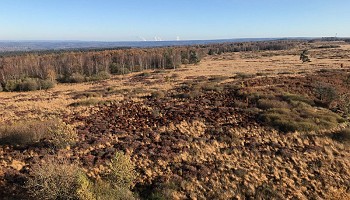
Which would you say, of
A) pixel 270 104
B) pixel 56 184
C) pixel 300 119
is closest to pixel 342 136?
pixel 300 119

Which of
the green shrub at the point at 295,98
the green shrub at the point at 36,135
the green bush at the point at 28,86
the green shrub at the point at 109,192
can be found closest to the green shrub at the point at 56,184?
the green shrub at the point at 109,192

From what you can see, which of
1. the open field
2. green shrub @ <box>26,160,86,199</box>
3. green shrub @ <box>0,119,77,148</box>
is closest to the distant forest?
the open field

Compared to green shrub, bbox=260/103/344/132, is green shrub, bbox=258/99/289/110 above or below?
above

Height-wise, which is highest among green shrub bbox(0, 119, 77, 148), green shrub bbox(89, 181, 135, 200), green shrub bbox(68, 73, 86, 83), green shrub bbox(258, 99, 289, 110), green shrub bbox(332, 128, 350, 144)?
green shrub bbox(0, 119, 77, 148)

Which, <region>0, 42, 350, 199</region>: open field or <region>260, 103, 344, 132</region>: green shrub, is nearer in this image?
<region>0, 42, 350, 199</region>: open field

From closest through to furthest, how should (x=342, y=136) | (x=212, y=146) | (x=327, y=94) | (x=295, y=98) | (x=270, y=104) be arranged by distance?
(x=212, y=146)
(x=342, y=136)
(x=270, y=104)
(x=327, y=94)
(x=295, y=98)

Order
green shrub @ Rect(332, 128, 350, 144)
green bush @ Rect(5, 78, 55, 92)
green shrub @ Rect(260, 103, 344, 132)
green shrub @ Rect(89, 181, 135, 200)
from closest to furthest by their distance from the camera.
A: green shrub @ Rect(89, 181, 135, 200), green shrub @ Rect(332, 128, 350, 144), green shrub @ Rect(260, 103, 344, 132), green bush @ Rect(5, 78, 55, 92)

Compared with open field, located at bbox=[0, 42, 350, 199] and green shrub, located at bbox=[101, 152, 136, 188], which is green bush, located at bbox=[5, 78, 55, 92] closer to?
open field, located at bbox=[0, 42, 350, 199]

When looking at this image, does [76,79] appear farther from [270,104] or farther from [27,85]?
[270,104]

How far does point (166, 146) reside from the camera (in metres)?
19.8

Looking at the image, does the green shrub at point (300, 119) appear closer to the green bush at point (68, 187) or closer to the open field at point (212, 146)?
the open field at point (212, 146)

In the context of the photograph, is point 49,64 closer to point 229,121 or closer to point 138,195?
point 229,121

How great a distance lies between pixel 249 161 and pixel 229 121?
25.0 ft

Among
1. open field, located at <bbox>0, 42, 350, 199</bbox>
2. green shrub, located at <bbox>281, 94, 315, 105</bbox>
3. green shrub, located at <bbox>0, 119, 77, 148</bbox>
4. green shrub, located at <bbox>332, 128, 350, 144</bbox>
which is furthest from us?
green shrub, located at <bbox>281, 94, 315, 105</bbox>
